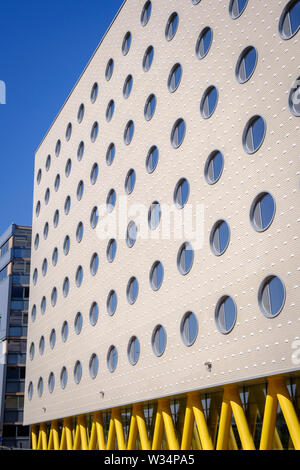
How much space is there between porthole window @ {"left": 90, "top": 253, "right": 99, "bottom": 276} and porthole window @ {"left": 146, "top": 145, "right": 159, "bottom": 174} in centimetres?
599

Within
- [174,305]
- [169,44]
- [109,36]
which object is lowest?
[174,305]

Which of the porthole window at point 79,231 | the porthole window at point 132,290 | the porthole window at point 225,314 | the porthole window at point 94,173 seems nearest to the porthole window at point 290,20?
the porthole window at point 225,314

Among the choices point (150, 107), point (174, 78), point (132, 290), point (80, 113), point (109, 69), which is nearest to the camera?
point (174, 78)

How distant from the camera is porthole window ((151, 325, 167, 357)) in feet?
70.1

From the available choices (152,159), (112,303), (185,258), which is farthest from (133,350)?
(152,159)

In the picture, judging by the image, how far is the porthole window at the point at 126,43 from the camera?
27516mm

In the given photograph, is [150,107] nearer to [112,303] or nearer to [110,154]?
[110,154]

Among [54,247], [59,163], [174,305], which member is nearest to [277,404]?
[174,305]

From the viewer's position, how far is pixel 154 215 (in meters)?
23.1

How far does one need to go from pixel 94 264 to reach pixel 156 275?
6291 mm

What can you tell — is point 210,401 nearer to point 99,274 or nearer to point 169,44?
point 99,274

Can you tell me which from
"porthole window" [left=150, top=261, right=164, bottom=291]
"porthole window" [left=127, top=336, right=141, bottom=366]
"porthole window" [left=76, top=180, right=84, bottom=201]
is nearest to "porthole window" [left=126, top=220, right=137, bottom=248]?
"porthole window" [left=150, top=261, right=164, bottom=291]

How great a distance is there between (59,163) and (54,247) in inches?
204

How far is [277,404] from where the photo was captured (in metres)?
16.9
